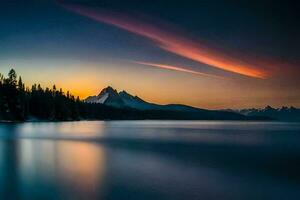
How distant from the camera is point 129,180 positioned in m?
24.0

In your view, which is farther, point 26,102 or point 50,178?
point 26,102

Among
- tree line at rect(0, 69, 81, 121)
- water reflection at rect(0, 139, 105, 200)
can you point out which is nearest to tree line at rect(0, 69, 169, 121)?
tree line at rect(0, 69, 81, 121)

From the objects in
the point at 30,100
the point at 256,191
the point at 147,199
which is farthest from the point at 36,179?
the point at 30,100

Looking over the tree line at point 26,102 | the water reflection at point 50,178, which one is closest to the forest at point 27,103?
the tree line at point 26,102

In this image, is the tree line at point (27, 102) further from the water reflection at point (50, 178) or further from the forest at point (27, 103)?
the water reflection at point (50, 178)

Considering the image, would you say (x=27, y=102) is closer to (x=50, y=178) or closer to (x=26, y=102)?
(x=26, y=102)

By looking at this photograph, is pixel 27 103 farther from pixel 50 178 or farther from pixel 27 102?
pixel 50 178

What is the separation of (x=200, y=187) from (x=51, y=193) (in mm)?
7939

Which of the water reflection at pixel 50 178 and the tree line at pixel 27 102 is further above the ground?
the tree line at pixel 27 102

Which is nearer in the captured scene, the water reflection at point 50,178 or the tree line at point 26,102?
the water reflection at point 50,178

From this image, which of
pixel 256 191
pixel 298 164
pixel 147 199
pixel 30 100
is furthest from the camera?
pixel 30 100

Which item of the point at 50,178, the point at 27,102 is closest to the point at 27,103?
the point at 27,102

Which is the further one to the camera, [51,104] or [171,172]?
[51,104]

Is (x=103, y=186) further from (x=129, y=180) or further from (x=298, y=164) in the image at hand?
(x=298, y=164)
